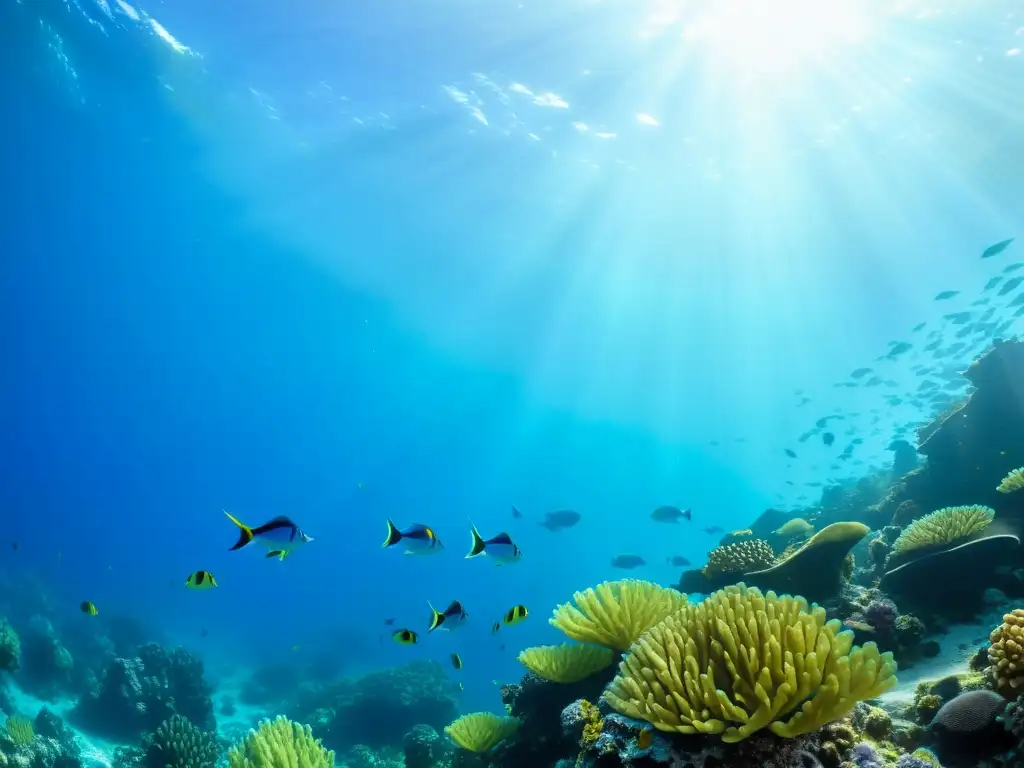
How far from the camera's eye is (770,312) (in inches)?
1683

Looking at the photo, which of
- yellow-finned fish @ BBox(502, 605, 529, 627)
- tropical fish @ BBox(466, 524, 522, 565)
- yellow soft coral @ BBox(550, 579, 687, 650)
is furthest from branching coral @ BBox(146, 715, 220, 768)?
yellow soft coral @ BBox(550, 579, 687, 650)

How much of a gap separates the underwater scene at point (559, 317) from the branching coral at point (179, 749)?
9cm

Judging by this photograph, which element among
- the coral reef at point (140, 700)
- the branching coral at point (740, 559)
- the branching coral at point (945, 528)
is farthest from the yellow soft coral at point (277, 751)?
the coral reef at point (140, 700)

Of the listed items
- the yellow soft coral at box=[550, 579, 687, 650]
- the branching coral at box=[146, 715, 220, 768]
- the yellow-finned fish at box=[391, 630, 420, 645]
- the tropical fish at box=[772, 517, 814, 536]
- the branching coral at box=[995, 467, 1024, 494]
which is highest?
the tropical fish at box=[772, 517, 814, 536]

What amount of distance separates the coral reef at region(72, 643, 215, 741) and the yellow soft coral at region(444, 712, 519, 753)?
12300mm

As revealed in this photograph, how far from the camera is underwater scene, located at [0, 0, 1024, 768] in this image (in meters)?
4.51

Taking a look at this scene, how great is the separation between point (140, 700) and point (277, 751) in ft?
48.4

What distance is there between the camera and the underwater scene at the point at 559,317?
14.8 ft

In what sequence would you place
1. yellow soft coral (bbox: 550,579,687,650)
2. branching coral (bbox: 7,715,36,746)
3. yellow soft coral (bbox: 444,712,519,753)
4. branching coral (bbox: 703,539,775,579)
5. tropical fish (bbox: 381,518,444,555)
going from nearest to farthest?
yellow soft coral (bbox: 550,579,687,650) < yellow soft coral (bbox: 444,712,519,753) < tropical fish (bbox: 381,518,444,555) < branching coral (bbox: 703,539,775,579) < branching coral (bbox: 7,715,36,746)

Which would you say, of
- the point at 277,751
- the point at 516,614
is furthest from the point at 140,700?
the point at 277,751

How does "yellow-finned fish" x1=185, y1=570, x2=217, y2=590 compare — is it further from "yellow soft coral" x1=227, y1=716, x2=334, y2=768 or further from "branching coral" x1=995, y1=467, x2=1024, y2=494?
"branching coral" x1=995, y1=467, x2=1024, y2=494

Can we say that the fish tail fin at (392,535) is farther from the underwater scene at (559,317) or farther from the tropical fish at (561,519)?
the tropical fish at (561,519)

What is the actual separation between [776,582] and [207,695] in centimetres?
1696

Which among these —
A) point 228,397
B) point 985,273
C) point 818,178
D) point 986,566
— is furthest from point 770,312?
point 228,397
